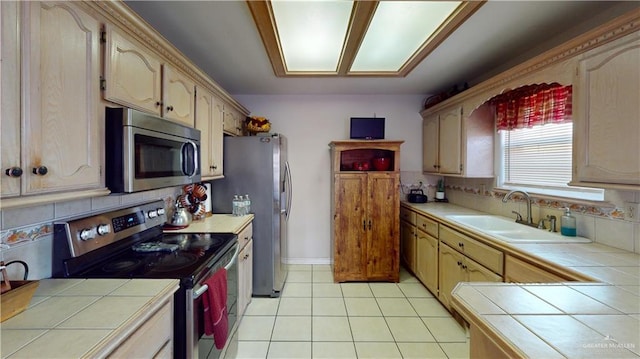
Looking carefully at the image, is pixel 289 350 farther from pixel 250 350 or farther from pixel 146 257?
pixel 146 257

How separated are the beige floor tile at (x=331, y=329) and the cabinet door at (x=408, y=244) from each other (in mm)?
1261

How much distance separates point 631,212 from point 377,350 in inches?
72.5

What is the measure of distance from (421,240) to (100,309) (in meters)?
2.83

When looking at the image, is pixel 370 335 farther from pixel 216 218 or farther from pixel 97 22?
pixel 97 22

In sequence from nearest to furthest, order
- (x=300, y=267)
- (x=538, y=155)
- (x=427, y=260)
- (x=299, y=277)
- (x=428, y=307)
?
(x=538, y=155) < (x=428, y=307) < (x=427, y=260) < (x=299, y=277) < (x=300, y=267)

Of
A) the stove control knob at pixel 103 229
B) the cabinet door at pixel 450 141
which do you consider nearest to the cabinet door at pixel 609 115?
the cabinet door at pixel 450 141

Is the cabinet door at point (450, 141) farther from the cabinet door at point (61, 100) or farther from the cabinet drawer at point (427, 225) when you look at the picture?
the cabinet door at point (61, 100)

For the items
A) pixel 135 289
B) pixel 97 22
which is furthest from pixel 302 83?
pixel 135 289

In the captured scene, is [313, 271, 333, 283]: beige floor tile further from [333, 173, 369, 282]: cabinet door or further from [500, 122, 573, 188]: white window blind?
[500, 122, 573, 188]: white window blind

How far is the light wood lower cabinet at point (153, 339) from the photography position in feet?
2.85

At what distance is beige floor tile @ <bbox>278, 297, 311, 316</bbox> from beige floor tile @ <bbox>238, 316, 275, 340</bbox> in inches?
6.5

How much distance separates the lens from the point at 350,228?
319 cm

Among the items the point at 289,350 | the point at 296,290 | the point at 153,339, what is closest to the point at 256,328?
the point at 289,350

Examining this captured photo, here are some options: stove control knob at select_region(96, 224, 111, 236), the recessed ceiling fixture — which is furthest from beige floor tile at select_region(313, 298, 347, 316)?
the recessed ceiling fixture
